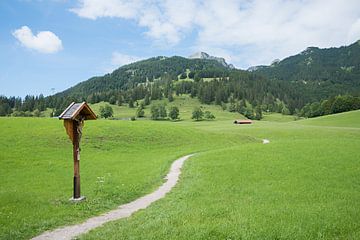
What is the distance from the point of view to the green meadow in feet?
40.2

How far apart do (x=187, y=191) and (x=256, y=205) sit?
18.8 ft

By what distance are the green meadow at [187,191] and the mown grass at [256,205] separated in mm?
43

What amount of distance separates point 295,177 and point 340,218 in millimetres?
11296

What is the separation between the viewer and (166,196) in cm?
2005

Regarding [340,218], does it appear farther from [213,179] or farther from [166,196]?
[213,179]

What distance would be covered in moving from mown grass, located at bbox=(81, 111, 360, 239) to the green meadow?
0.04m

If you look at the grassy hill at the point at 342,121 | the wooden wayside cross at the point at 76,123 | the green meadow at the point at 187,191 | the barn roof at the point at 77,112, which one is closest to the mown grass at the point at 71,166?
the green meadow at the point at 187,191

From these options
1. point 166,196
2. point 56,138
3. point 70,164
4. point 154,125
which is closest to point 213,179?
point 166,196

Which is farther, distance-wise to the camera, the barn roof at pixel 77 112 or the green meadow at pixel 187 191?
the barn roof at pixel 77 112

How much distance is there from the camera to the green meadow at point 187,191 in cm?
1225

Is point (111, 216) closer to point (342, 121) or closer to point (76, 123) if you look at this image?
point (76, 123)

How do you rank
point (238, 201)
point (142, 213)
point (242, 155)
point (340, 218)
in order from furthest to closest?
point (242, 155) → point (238, 201) → point (142, 213) → point (340, 218)

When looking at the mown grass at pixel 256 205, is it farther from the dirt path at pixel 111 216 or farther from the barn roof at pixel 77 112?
the barn roof at pixel 77 112

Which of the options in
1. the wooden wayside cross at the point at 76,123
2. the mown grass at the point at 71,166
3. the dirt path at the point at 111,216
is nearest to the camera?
the dirt path at the point at 111,216
